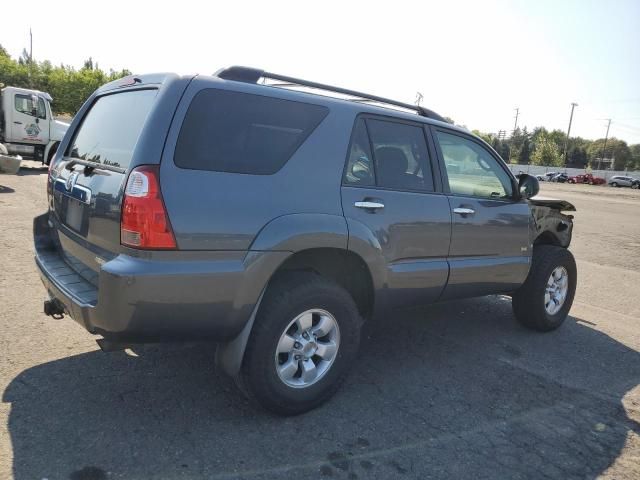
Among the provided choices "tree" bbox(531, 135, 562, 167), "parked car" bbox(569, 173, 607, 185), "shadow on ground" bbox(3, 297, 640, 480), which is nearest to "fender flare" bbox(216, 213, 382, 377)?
"shadow on ground" bbox(3, 297, 640, 480)

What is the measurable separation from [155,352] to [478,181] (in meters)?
2.84

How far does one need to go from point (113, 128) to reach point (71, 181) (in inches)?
15.9

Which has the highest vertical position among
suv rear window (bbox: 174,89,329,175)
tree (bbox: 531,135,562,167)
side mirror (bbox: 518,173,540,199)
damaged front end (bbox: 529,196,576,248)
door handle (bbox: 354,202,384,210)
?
tree (bbox: 531,135,562,167)

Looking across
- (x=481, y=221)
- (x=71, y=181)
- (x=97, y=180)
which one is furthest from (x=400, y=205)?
(x=71, y=181)

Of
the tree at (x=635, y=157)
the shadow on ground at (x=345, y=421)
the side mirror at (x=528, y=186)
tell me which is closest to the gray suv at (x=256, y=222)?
the shadow on ground at (x=345, y=421)

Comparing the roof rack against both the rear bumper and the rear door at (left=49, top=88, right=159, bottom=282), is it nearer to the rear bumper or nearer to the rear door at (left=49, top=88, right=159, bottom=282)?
the rear door at (left=49, top=88, right=159, bottom=282)

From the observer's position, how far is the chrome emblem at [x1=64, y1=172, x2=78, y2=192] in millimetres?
3036

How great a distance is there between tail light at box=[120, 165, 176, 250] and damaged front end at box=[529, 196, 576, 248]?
3389 millimetres

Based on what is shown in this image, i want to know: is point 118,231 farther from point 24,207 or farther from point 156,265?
point 24,207

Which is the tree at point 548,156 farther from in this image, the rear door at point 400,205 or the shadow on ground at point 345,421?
the rear door at point 400,205

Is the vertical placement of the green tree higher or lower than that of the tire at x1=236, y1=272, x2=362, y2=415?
higher

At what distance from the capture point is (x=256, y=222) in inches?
106

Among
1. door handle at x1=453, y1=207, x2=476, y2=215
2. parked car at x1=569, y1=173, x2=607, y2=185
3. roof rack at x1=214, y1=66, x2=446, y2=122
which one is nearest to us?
roof rack at x1=214, y1=66, x2=446, y2=122

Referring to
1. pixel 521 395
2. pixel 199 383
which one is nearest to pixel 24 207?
pixel 199 383
